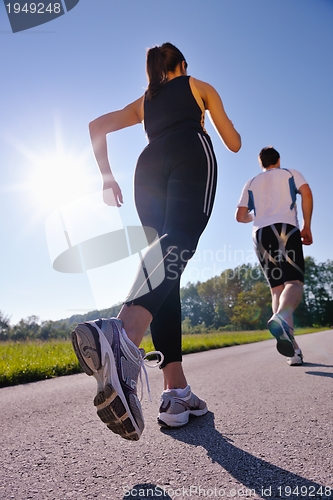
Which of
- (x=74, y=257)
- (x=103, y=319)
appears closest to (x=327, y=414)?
(x=103, y=319)

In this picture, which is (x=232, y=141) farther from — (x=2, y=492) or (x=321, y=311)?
(x=321, y=311)

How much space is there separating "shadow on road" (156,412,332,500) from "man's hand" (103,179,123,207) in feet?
3.93

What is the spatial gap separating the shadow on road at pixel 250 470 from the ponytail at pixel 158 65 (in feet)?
5.65

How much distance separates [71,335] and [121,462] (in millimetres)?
493

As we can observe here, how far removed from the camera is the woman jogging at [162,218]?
1.20 m

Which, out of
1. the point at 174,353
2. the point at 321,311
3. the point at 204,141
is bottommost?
the point at 321,311

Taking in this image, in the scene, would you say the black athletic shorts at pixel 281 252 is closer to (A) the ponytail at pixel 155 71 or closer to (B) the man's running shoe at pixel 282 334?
(B) the man's running shoe at pixel 282 334

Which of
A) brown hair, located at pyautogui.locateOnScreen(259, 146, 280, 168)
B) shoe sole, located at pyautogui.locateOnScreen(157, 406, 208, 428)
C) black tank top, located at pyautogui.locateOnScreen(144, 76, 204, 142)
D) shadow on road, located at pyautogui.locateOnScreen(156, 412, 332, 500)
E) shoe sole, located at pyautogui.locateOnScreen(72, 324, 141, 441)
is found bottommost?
shoe sole, located at pyautogui.locateOnScreen(157, 406, 208, 428)

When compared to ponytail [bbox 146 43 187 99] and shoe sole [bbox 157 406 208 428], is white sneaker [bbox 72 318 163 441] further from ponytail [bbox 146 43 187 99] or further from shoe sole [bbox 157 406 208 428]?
ponytail [bbox 146 43 187 99]

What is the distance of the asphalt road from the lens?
3.45 feet

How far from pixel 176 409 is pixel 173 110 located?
151 cm

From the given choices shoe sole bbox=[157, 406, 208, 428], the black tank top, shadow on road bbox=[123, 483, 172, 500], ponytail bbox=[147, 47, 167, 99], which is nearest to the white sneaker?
shadow on road bbox=[123, 483, 172, 500]

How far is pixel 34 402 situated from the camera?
2648mm

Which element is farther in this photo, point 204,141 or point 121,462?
point 204,141
